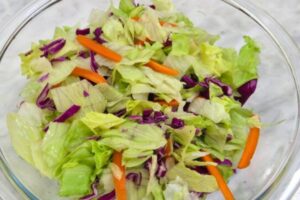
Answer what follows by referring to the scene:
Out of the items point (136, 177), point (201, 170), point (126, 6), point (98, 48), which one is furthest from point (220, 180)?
point (126, 6)

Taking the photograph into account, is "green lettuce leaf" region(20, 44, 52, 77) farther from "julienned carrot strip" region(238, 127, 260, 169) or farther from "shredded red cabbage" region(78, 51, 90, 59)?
"julienned carrot strip" region(238, 127, 260, 169)

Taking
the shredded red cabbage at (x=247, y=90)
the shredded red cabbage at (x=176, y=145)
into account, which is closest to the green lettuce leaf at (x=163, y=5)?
the shredded red cabbage at (x=247, y=90)

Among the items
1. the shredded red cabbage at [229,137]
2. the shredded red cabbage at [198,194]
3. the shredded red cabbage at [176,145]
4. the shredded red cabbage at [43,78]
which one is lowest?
the shredded red cabbage at [198,194]

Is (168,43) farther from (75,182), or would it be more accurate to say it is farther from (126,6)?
(75,182)

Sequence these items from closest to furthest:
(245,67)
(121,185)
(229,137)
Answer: (121,185), (229,137), (245,67)

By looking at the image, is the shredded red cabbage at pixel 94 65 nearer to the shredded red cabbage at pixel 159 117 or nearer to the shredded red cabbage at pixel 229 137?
the shredded red cabbage at pixel 159 117

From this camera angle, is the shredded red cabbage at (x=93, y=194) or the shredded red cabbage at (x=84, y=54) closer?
the shredded red cabbage at (x=93, y=194)

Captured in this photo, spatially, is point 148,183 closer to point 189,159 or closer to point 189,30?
point 189,159
